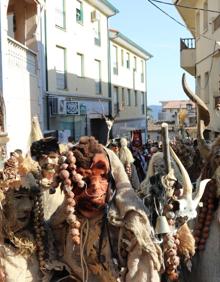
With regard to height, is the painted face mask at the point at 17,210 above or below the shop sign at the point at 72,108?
below

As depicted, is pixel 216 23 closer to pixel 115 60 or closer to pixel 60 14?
pixel 60 14

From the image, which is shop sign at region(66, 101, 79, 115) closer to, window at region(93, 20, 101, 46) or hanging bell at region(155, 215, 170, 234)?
window at region(93, 20, 101, 46)

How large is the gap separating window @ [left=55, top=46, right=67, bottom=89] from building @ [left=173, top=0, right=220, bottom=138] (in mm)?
3993

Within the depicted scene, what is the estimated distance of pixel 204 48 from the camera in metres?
14.6

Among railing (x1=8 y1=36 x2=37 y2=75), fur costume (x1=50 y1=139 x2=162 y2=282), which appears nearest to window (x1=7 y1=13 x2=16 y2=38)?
railing (x1=8 y1=36 x2=37 y2=75)

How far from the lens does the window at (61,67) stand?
1655 cm

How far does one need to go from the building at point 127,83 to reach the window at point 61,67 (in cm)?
515

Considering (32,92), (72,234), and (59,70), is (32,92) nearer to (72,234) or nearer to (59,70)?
(59,70)

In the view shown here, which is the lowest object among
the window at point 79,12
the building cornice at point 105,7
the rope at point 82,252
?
the rope at point 82,252

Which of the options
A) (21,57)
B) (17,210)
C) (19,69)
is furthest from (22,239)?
(21,57)

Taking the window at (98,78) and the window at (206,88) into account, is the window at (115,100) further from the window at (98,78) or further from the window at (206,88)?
the window at (206,88)

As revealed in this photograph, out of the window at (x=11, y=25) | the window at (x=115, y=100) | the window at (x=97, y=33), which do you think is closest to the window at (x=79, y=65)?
the window at (x=97, y=33)

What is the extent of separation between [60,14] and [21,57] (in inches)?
285

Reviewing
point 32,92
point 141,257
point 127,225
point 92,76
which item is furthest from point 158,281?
point 92,76
